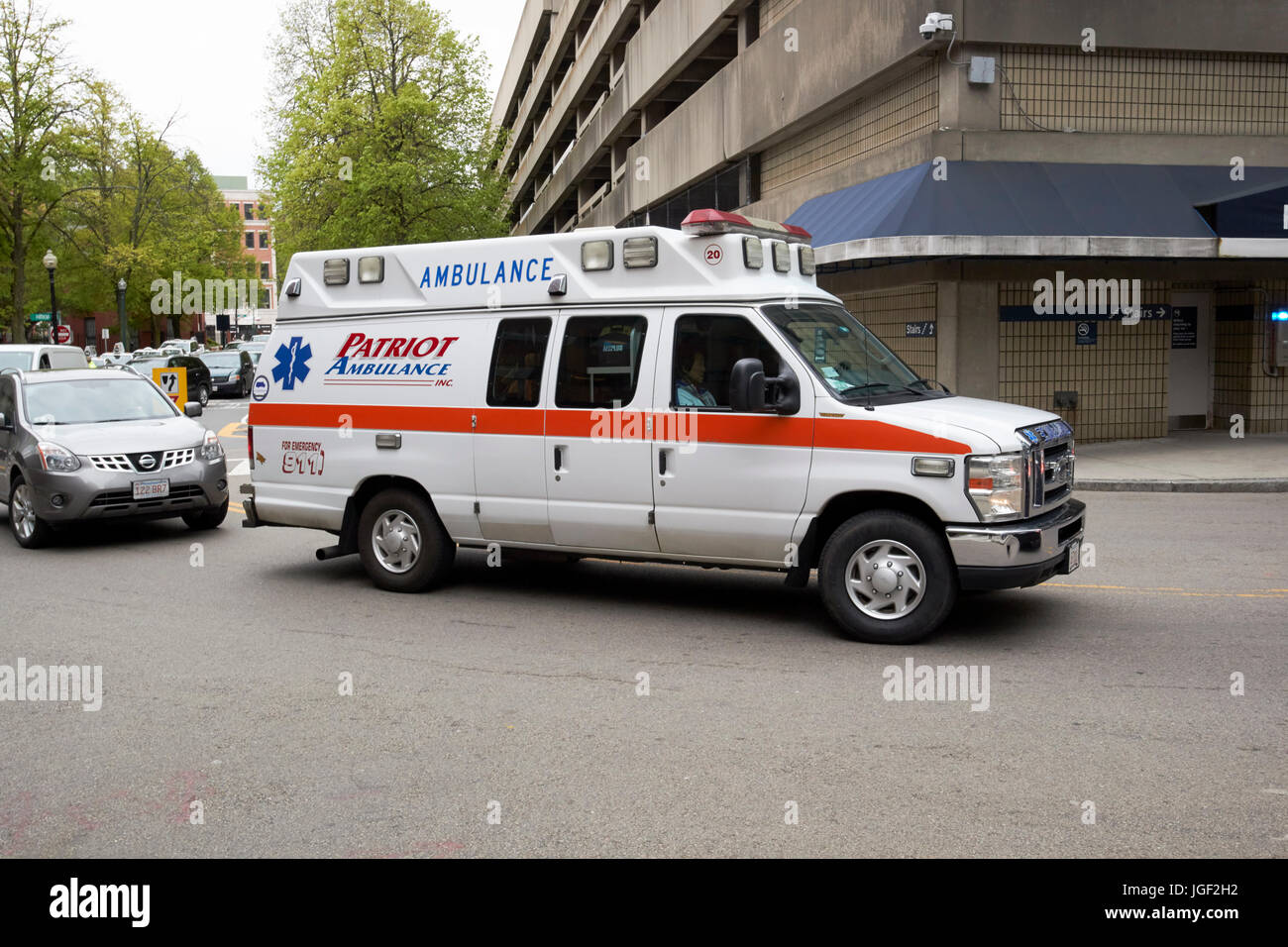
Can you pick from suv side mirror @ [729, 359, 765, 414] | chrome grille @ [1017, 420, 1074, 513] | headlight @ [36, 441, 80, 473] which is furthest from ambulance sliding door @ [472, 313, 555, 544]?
headlight @ [36, 441, 80, 473]

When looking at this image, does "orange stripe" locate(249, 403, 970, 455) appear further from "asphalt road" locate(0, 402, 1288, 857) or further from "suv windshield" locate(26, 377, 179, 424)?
"suv windshield" locate(26, 377, 179, 424)

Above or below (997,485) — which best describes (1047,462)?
above

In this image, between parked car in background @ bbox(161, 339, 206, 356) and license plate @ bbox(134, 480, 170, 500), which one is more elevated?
parked car in background @ bbox(161, 339, 206, 356)

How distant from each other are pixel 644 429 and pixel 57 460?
6525mm

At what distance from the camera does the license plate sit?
37.5 ft

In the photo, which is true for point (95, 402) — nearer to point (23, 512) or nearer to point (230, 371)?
point (23, 512)

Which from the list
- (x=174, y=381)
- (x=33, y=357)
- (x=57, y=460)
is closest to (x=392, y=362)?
(x=57, y=460)

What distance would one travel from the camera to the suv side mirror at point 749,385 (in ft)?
23.4

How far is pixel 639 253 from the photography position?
804cm

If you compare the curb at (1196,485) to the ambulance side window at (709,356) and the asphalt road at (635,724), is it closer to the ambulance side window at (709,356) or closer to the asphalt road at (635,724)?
the asphalt road at (635,724)

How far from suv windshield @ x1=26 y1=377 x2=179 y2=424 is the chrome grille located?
9.27m

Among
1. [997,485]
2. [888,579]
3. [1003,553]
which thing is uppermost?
[997,485]

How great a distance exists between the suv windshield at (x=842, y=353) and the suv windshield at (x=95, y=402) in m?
7.85
